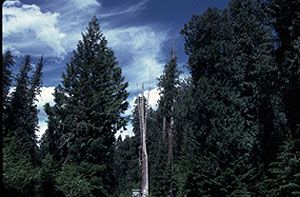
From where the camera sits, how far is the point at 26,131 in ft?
204

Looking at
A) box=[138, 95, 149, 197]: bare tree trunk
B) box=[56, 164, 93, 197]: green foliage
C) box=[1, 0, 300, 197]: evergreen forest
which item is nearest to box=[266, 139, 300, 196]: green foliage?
box=[1, 0, 300, 197]: evergreen forest

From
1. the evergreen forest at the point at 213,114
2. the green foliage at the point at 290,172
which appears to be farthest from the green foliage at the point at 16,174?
the green foliage at the point at 290,172

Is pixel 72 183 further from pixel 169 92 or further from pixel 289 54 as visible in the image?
pixel 169 92

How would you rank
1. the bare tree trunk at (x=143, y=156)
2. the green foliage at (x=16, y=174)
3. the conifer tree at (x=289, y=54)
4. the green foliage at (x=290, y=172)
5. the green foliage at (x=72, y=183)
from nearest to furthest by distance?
1. the green foliage at (x=290, y=172)
2. the conifer tree at (x=289, y=54)
3. the green foliage at (x=16, y=174)
4. the green foliage at (x=72, y=183)
5. the bare tree trunk at (x=143, y=156)

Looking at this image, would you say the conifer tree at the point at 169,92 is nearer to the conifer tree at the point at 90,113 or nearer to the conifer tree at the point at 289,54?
the conifer tree at the point at 90,113

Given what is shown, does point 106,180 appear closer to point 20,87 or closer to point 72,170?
point 72,170

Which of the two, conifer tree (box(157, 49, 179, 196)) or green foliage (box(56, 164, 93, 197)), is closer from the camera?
green foliage (box(56, 164, 93, 197))

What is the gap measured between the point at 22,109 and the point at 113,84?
104ft

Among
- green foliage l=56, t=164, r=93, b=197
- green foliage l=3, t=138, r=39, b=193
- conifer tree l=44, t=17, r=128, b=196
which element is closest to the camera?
green foliage l=3, t=138, r=39, b=193

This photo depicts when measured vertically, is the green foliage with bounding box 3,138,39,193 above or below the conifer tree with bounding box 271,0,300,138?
below

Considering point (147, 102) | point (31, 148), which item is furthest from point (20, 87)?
point (147, 102)

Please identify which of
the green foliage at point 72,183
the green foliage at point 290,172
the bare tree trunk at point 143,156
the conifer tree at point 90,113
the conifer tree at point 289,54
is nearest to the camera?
the green foliage at point 290,172

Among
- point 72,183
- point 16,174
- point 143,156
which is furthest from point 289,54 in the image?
point 143,156

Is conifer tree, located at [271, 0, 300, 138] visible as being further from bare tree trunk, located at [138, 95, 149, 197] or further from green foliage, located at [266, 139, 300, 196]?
bare tree trunk, located at [138, 95, 149, 197]
